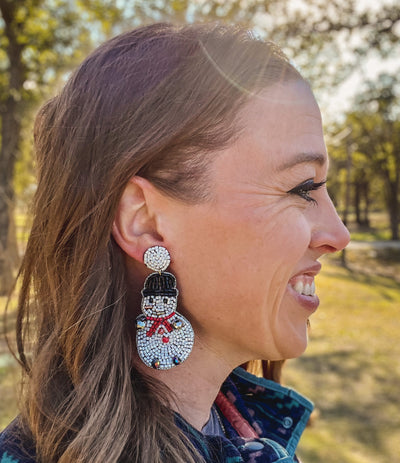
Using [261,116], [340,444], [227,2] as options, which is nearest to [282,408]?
[261,116]

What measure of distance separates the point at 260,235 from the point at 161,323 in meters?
0.37

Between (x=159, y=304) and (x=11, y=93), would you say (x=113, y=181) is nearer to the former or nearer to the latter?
(x=159, y=304)

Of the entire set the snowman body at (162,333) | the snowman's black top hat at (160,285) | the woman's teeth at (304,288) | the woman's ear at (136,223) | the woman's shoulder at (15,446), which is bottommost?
the woman's shoulder at (15,446)

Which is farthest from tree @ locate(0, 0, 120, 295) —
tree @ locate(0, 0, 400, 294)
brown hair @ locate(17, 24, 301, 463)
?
brown hair @ locate(17, 24, 301, 463)

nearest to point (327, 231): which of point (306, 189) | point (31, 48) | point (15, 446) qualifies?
point (306, 189)

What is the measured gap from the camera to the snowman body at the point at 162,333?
145 cm

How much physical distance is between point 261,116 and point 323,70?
37.6 ft

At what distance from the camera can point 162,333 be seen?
1466 mm

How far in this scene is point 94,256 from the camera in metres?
1.46

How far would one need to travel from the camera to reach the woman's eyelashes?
1542 mm

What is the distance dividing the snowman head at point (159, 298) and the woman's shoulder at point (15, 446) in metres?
0.46

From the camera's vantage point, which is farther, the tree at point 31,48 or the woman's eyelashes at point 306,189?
the tree at point 31,48

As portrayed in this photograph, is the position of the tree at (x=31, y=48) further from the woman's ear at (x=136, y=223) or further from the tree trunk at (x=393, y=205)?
the tree trunk at (x=393, y=205)

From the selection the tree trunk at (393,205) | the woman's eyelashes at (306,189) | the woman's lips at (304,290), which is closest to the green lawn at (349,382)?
the woman's lips at (304,290)
